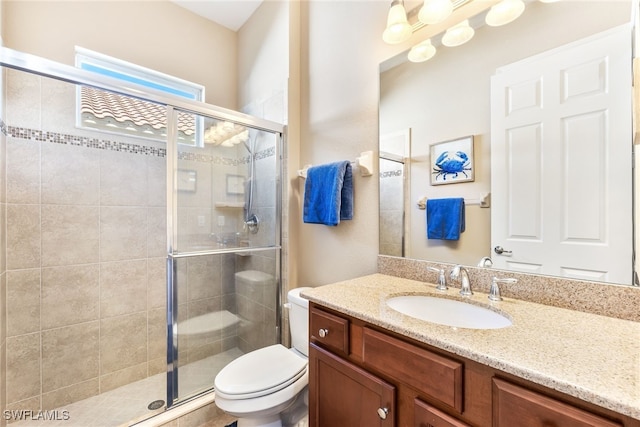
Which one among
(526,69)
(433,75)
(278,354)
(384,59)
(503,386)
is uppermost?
(384,59)

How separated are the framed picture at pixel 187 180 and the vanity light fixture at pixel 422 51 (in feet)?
4.69

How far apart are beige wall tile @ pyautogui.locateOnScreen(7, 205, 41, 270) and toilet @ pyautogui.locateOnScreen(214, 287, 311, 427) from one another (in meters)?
1.42

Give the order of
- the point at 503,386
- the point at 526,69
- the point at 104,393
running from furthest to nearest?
the point at 104,393
the point at 526,69
the point at 503,386

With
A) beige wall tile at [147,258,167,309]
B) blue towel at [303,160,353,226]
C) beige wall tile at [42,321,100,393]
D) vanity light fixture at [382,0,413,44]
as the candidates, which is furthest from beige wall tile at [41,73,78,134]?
vanity light fixture at [382,0,413,44]

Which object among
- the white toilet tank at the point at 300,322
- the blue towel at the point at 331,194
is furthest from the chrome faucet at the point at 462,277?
the white toilet tank at the point at 300,322

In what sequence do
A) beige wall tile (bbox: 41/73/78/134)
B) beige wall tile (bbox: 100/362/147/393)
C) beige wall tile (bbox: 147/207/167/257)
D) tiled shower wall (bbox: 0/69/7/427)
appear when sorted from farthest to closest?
beige wall tile (bbox: 147/207/167/257) < beige wall tile (bbox: 100/362/147/393) < beige wall tile (bbox: 41/73/78/134) < tiled shower wall (bbox: 0/69/7/427)

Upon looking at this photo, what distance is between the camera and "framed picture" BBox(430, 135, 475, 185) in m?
1.18

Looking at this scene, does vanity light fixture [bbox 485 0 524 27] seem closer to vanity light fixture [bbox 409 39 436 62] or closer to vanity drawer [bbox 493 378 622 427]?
vanity light fixture [bbox 409 39 436 62]

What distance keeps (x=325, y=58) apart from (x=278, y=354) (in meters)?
1.89

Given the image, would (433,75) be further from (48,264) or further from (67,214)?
(48,264)

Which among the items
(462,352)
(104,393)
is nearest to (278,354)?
(462,352)

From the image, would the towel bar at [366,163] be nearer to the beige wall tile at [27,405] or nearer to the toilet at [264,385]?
the toilet at [264,385]

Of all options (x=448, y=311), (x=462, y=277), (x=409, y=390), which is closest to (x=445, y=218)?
(x=462, y=277)

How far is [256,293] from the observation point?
83.2 inches
